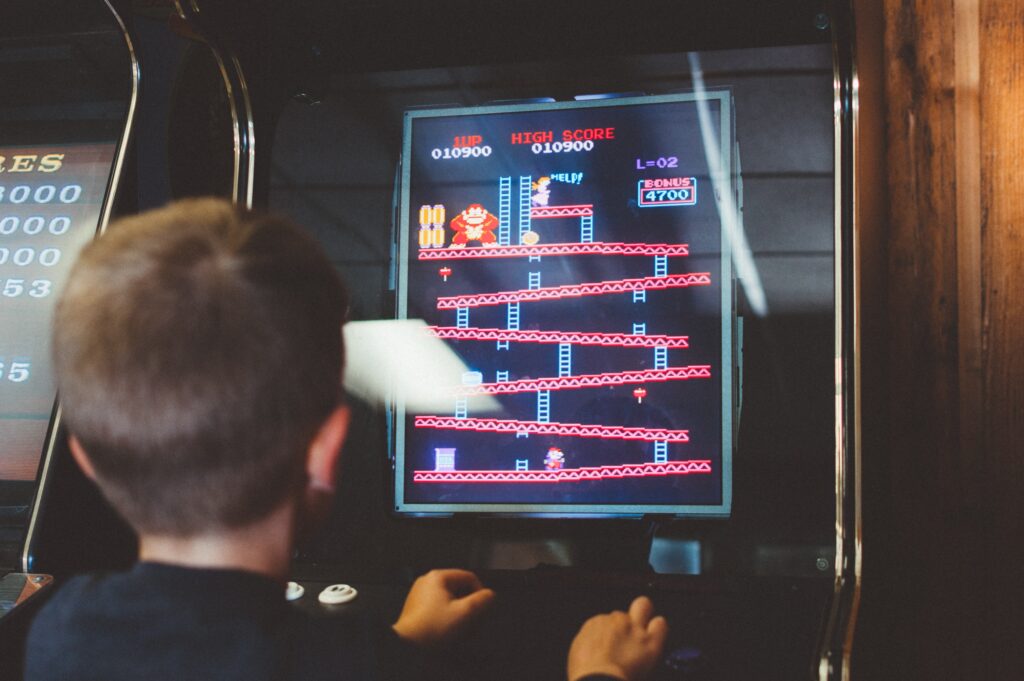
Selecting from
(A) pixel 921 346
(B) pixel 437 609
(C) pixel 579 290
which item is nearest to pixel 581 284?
(C) pixel 579 290

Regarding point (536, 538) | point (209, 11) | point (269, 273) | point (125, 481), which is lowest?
point (536, 538)

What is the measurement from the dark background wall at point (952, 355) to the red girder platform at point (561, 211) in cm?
55

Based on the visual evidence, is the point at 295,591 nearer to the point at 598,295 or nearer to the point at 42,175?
the point at 598,295

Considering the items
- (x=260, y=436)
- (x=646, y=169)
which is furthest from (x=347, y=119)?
(x=260, y=436)

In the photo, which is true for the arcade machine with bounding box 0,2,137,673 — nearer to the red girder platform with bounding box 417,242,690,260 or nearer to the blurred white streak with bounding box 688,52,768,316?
the red girder platform with bounding box 417,242,690,260

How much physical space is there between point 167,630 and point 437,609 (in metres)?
0.42

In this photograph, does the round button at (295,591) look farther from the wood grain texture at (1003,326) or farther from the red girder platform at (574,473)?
the wood grain texture at (1003,326)

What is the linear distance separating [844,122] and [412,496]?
2.91 feet

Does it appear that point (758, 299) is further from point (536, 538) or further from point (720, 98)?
point (536, 538)

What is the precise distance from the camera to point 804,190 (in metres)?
1.31

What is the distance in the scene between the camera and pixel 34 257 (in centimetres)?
146

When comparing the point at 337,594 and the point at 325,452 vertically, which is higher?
the point at 325,452

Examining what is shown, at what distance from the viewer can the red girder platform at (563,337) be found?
4.19ft

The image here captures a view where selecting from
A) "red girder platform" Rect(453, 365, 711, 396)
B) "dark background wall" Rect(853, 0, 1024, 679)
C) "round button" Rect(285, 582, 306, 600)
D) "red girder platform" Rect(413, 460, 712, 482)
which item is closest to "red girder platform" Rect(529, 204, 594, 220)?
"red girder platform" Rect(453, 365, 711, 396)
